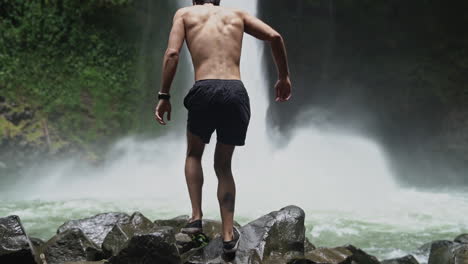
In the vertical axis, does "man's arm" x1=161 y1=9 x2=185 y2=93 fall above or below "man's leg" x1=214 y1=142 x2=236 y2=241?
above

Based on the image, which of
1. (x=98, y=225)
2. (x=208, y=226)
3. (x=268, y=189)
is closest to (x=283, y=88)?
(x=208, y=226)

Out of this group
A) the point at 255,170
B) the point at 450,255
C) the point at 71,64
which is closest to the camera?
the point at 450,255

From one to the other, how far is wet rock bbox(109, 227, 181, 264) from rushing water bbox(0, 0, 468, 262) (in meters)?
3.23

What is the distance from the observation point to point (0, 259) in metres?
2.94

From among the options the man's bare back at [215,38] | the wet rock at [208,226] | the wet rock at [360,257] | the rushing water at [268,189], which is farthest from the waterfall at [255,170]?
the man's bare back at [215,38]

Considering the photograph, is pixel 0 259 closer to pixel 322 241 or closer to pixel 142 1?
pixel 322 241

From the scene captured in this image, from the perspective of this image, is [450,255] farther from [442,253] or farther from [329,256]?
[329,256]

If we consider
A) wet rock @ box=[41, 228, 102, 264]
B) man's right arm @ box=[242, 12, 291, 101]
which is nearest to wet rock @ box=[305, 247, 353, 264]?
man's right arm @ box=[242, 12, 291, 101]

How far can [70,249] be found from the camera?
3465mm

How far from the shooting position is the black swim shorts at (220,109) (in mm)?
3090

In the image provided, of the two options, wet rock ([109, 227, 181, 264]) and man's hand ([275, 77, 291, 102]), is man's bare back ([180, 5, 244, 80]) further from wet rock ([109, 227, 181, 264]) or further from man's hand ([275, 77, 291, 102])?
wet rock ([109, 227, 181, 264])

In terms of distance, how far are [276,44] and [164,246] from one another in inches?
60.6

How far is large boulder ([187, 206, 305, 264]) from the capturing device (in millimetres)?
3164

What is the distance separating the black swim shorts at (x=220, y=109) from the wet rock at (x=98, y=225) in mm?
1249
